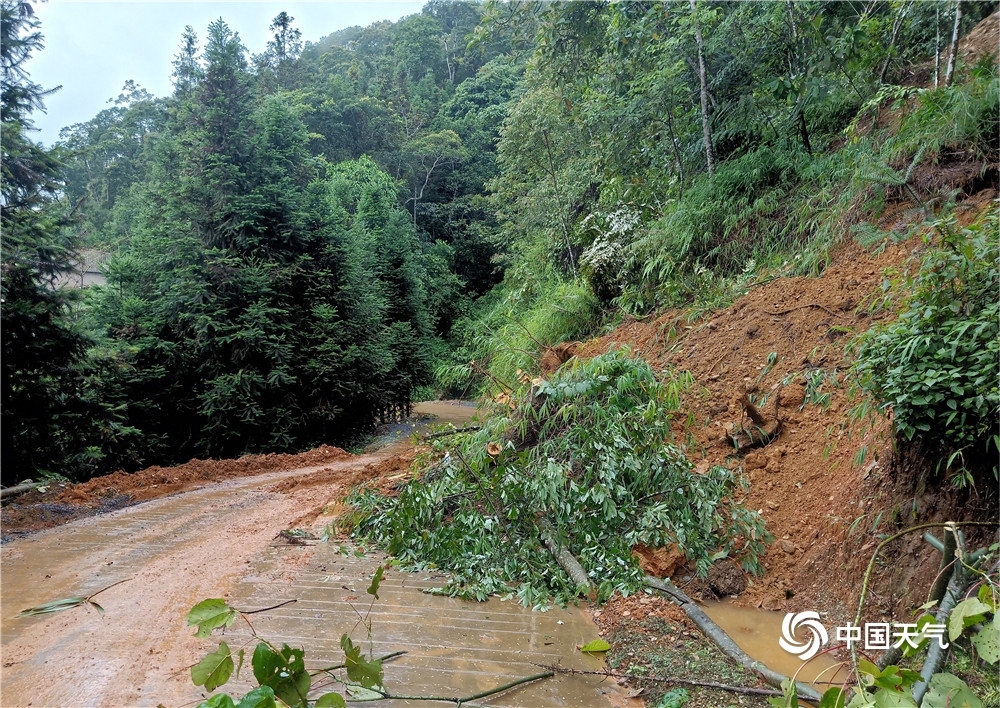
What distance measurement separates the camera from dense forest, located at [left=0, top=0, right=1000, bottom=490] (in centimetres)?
692

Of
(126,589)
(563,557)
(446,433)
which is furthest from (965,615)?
(446,433)

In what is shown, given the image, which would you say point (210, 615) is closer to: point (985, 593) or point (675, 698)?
point (675, 698)

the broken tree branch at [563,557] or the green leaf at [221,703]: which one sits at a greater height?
the green leaf at [221,703]

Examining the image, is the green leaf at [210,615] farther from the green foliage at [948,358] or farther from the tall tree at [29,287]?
the tall tree at [29,287]

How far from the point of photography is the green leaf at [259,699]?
201 centimetres

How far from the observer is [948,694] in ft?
6.39

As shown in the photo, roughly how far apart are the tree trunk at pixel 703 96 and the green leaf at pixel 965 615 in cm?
786

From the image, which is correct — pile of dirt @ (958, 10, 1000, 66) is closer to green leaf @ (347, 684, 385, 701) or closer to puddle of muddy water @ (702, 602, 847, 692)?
puddle of muddy water @ (702, 602, 847, 692)

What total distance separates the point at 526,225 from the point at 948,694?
1830 cm

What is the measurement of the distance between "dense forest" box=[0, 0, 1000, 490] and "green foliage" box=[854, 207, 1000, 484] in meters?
0.02

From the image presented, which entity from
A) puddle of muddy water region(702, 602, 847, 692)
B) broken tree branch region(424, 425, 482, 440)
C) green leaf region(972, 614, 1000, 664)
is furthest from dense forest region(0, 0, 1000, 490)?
green leaf region(972, 614, 1000, 664)

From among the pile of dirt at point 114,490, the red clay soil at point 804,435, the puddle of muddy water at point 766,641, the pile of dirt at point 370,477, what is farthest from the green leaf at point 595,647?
the pile of dirt at point 114,490

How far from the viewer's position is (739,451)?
18.0ft

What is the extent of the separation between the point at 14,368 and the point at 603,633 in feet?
26.2
